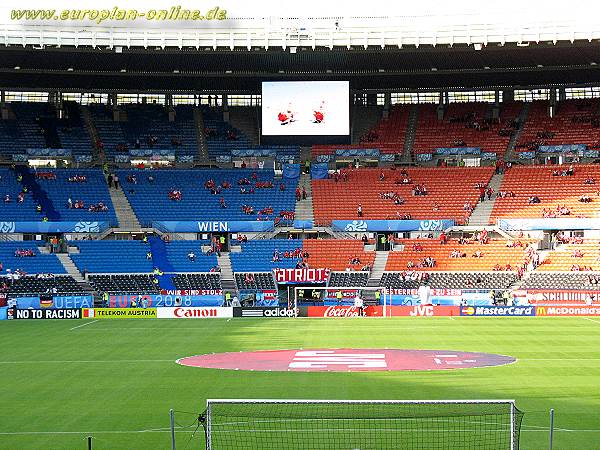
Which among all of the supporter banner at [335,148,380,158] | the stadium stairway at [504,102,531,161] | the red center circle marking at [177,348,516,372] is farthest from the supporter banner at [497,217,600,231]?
the red center circle marking at [177,348,516,372]

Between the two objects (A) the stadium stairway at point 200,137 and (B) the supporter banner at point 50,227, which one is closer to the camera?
(B) the supporter banner at point 50,227

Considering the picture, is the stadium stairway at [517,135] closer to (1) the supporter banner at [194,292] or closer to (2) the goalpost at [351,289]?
(2) the goalpost at [351,289]

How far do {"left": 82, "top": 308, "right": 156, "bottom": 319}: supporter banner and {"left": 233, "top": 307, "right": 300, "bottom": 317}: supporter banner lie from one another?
657 cm

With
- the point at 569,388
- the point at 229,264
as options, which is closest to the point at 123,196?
the point at 229,264

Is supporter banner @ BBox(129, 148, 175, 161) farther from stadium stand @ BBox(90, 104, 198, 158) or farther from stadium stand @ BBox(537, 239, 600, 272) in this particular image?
stadium stand @ BBox(537, 239, 600, 272)

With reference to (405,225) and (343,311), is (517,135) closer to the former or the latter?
(405,225)

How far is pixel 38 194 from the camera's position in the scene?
78.2m

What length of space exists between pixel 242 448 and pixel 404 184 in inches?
2424

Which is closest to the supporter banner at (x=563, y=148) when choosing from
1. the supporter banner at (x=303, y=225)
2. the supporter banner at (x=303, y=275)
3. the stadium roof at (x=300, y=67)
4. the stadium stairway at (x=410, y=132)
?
the stadium roof at (x=300, y=67)

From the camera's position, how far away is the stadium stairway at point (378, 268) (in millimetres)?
68938

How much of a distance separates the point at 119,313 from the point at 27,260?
43.8 ft

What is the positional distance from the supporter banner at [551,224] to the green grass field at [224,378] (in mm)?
18131

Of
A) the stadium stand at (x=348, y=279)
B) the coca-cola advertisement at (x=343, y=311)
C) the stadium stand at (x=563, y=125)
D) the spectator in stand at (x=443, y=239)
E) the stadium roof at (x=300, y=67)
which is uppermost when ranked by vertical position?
the stadium roof at (x=300, y=67)

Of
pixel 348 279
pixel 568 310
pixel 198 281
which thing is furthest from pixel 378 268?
pixel 568 310
